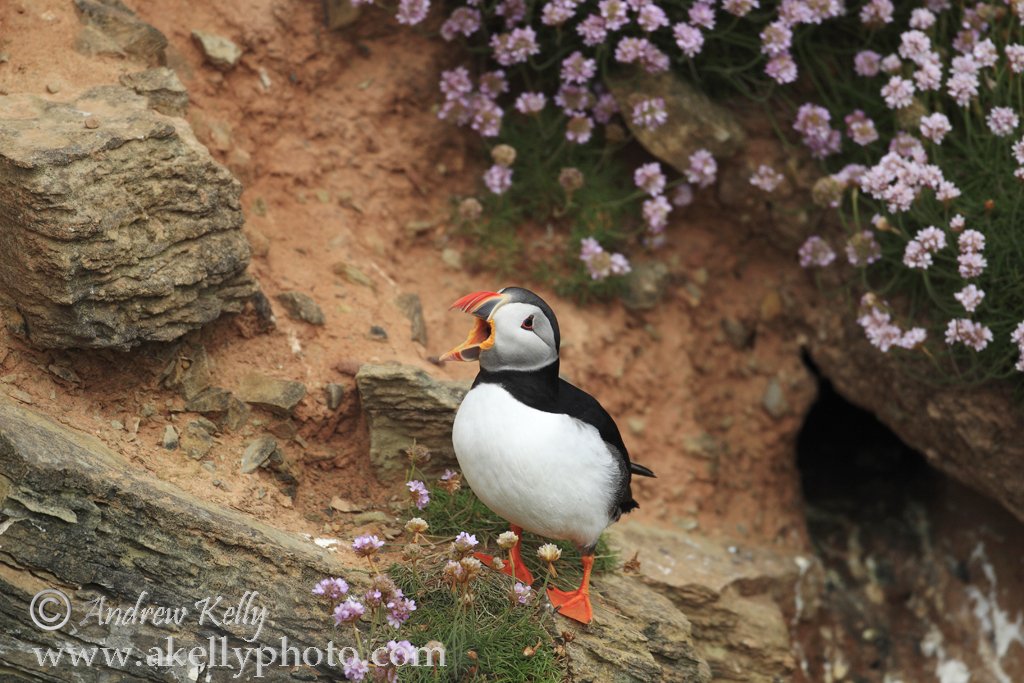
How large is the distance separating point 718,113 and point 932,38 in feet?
3.69

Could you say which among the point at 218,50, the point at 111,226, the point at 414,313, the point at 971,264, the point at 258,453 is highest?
the point at 111,226

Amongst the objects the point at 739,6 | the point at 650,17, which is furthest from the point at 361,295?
the point at 739,6

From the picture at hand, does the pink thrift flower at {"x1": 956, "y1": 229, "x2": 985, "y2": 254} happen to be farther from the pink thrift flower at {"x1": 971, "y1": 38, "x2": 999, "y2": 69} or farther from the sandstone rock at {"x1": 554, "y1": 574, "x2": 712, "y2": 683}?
the sandstone rock at {"x1": 554, "y1": 574, "x2": 712, "y2": 683}

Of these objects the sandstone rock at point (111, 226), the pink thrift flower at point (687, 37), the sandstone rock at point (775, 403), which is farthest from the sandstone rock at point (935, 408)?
the sandstone rock at point (111, 226)

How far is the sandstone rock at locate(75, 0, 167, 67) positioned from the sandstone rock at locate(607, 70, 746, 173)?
2196mm

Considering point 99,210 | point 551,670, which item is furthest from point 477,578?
point 99,210

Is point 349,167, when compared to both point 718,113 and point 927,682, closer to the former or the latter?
point 718,113

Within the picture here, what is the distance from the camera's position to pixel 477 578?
161 inches

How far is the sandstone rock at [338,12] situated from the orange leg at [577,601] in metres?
3.03

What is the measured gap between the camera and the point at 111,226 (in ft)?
13.6

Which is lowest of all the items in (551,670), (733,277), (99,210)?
(733,277)

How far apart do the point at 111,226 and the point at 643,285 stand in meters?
2.95

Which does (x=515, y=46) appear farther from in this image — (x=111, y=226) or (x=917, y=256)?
(x=111, y=226)

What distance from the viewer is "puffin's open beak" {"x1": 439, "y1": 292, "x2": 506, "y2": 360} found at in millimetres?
3883
